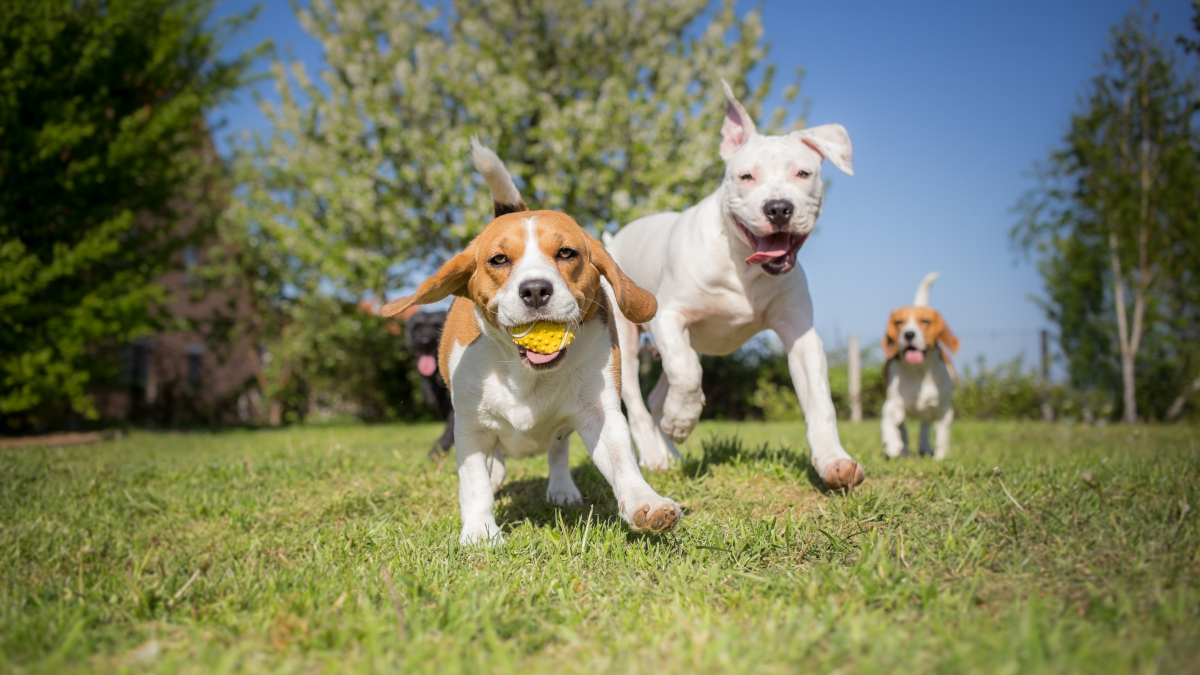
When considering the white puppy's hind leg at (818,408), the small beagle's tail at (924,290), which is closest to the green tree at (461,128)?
the small beagle's tail at (924,290)

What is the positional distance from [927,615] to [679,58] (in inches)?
625

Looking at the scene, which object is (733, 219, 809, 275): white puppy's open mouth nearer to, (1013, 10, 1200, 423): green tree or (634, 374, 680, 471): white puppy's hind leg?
(634, 374, 680, 471): white puppy's hind leg

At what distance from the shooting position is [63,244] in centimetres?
1062

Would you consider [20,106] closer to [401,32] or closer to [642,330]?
[401,32]

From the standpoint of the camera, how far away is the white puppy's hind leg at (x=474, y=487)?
3064 mm

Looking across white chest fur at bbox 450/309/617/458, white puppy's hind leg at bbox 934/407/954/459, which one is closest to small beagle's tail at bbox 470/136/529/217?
white chest fur at bbox 450/309/617/458

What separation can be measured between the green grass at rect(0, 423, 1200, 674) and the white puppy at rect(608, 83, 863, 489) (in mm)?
422

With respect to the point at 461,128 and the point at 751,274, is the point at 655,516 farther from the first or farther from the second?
the point at 461,128

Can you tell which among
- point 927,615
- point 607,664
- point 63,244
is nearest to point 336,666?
point 607,664

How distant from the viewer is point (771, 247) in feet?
11.8

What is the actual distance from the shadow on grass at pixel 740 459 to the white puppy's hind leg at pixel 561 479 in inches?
26.3

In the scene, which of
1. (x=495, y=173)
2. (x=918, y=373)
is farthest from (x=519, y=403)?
(x=918, y=373)

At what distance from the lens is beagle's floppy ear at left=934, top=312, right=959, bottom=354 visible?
6648mm

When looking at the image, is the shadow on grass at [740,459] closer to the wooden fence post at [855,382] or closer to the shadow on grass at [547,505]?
the shadow on grass at [547,505]
